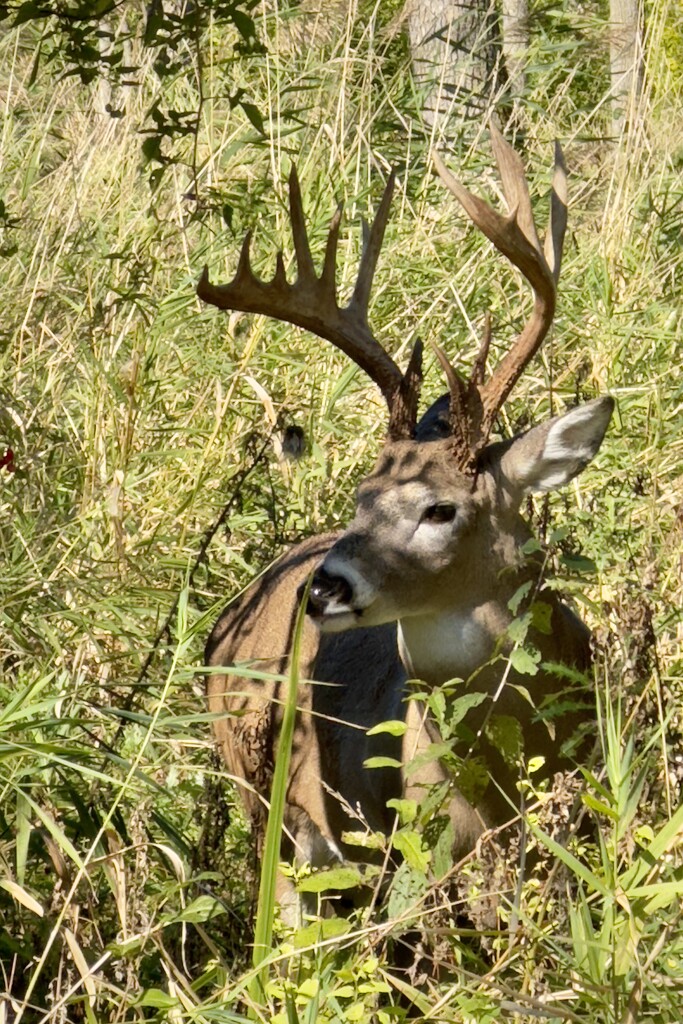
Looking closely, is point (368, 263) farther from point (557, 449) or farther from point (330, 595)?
point (330, 595)

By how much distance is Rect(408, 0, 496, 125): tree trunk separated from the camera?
766 cm

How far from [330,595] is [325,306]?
0.94 m

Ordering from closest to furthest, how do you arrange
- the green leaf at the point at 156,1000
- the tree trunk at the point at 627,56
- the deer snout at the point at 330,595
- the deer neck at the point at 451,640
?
the green leaf at the point at 156,1000
the deer snout at the point at 330,595
the deer neck at the point at 451,640
the tree trunk at the point at 627,56

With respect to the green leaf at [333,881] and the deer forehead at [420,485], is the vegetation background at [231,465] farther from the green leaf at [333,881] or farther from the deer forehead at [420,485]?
the deer forehead at [420,485]

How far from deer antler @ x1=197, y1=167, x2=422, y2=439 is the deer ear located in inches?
12.4

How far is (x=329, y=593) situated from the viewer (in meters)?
4.18

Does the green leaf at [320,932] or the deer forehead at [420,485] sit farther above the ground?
the deer forehead at [420,485]

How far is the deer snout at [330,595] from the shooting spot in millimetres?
4172

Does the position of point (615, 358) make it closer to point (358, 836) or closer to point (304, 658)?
point (304, 658)

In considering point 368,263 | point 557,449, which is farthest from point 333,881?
point 368,263

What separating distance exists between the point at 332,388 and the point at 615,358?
3.63 ft

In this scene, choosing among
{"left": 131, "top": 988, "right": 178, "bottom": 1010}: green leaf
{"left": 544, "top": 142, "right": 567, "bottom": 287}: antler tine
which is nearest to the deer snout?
{"left": 544, "top": 142, "right": 567, "bottom": 287}: antler tine

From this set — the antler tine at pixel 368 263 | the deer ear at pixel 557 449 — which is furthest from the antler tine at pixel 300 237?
the deer ear at pixel 557 449

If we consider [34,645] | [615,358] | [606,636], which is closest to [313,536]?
[34,645]
